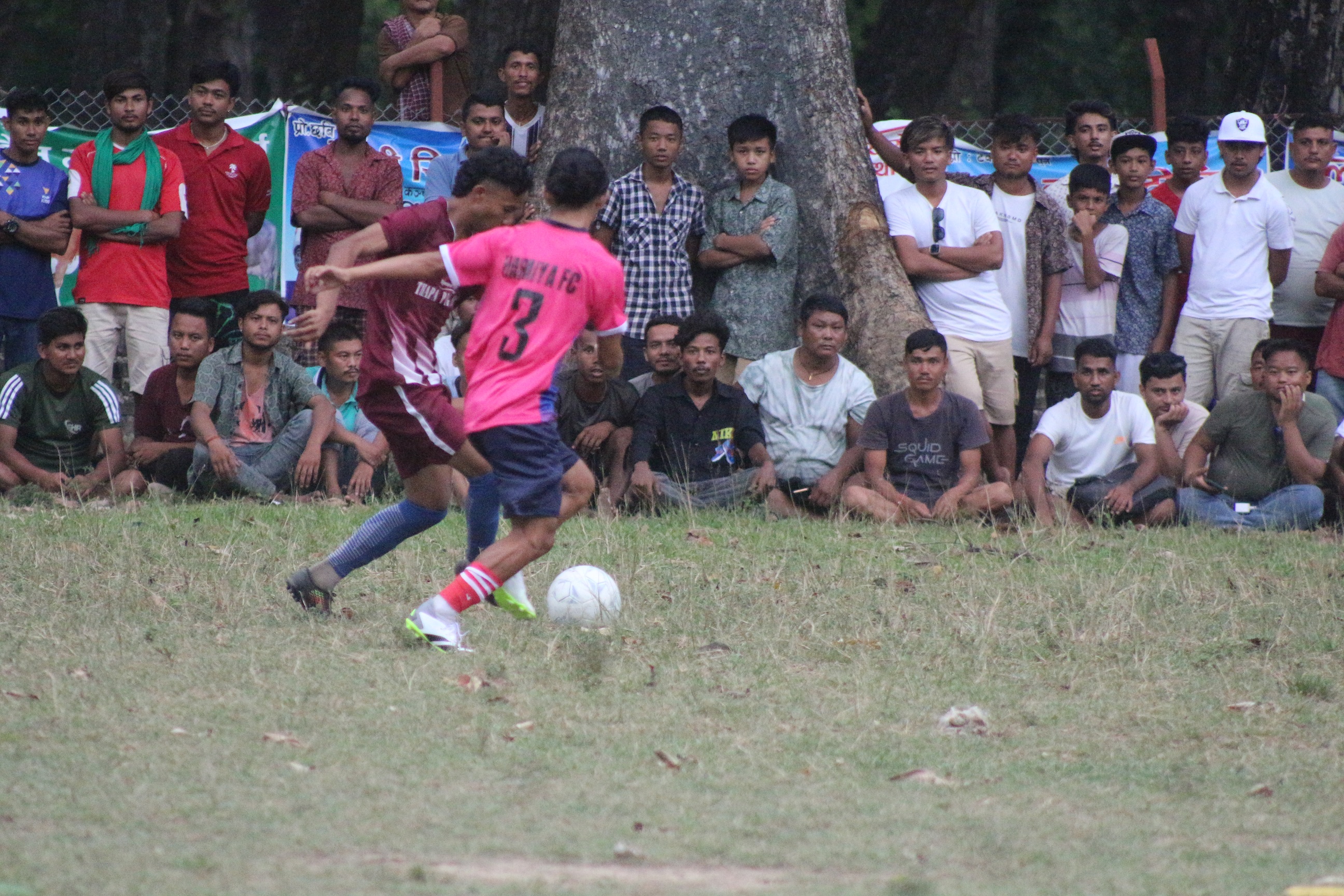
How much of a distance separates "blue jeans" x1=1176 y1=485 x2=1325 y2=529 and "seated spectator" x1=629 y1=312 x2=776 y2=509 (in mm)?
2452

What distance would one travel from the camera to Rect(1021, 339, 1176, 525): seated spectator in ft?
30.3

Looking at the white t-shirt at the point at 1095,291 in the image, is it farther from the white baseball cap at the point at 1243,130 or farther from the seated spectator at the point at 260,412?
the seated spectator at the point at 260,412

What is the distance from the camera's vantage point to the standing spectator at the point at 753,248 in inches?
383

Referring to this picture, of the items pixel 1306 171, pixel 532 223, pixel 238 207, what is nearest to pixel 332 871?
pixel 532 223

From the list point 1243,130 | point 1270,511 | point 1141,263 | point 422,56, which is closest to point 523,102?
point 422,56

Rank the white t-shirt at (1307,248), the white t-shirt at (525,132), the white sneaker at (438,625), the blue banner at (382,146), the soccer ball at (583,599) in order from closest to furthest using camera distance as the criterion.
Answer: the white sneaker at (438,625) → the soccer ball at (583,599) → the white t-shirt at (1307,248) → the white t-shirt at (525,132) → the blue banner at (382,146)

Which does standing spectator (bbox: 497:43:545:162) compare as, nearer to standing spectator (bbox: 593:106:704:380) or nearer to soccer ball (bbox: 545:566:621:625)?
standing spectator (bbox: 593:106:704:380)

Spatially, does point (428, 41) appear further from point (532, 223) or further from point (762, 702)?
point (762, 702)

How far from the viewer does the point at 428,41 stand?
440 inches

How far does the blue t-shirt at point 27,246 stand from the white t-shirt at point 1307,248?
7503 mm

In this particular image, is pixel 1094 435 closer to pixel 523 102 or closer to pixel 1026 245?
pixel 1026 245

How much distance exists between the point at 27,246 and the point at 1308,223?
781cm

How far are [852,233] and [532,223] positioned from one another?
16.6 feet

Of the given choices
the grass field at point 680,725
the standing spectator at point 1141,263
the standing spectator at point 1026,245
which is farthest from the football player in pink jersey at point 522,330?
the standing spectator at point 1141,263
